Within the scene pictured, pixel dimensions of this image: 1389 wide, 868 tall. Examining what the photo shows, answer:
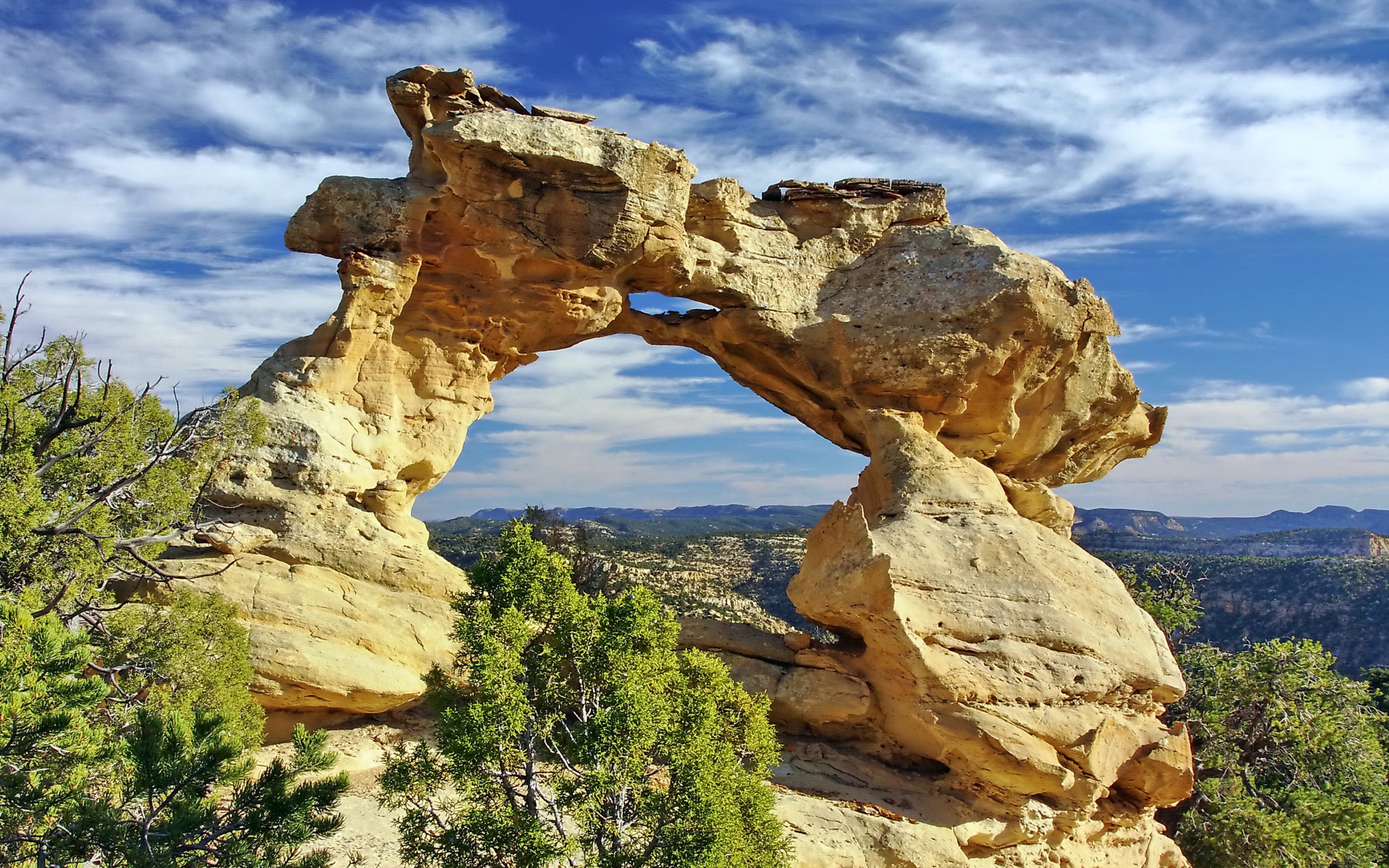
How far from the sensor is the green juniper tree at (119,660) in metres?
7.60

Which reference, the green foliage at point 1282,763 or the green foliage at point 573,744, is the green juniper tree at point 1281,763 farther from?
the green foliage at point 573,744

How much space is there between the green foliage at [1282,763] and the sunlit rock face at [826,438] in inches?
87.7

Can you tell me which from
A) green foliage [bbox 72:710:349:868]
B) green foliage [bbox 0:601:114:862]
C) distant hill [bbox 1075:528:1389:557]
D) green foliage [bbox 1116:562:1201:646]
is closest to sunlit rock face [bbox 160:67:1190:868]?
green foliage [bbox 72:710:349:868]

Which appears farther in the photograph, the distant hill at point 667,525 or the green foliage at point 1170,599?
the distant hill at point 667,525

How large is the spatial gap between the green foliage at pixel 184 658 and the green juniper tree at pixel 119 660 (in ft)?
0.08

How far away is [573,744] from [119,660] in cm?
617

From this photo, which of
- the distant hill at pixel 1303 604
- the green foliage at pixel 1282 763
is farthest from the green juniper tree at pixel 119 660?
the distant hill at pixel 1303 604

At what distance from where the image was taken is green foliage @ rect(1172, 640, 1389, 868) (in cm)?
1722

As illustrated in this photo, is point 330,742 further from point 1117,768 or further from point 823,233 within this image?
point 823,233

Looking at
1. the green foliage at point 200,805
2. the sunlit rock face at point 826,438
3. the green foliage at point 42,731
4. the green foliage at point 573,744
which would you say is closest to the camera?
the green foliage at point 42,731

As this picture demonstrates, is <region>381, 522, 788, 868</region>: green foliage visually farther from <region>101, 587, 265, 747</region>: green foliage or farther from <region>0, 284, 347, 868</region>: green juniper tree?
<region>101, 587, 265, 747</region>: green foliage

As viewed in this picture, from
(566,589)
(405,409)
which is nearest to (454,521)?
(405,409)

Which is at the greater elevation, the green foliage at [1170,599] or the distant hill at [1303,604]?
the green foliage at [1170,599]

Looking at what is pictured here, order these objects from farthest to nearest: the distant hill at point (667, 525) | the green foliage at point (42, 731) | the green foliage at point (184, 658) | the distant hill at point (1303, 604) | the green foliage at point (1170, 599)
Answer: the distant hill at point (667, 525) → the distant hill at point (1303, 604) → the green foliage at point (1170, 599) → the green foliage at point (184, 658) → the green foliage at point (42, 731)
